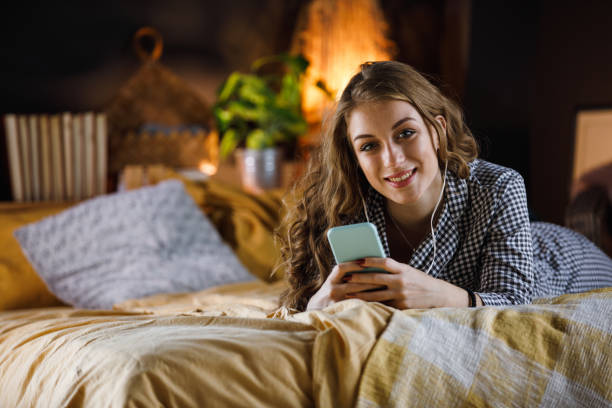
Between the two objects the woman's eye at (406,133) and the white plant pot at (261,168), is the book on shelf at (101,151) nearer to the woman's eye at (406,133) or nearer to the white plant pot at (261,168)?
the white plant pot at (261,168)

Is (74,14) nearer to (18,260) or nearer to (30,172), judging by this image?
(30,172)

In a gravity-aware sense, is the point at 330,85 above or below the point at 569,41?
below

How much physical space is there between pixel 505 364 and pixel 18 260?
1.65m

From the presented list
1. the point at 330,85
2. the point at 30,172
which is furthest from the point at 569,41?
the point at 30,172

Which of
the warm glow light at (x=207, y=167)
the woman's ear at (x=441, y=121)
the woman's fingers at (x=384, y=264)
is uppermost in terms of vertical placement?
the woman's ear at (x=441, y=121)

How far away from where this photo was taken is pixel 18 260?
6.53 feet

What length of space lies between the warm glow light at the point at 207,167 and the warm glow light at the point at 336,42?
0.62m

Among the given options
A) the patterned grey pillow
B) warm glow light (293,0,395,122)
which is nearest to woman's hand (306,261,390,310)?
the patterned grey pillow

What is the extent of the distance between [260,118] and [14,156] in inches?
43.1

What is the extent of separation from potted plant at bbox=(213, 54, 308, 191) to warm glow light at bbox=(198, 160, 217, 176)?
9 cm

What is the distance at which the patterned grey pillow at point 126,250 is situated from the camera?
1.94m

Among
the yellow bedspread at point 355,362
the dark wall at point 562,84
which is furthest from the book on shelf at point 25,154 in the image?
the dark wall at point 562,84

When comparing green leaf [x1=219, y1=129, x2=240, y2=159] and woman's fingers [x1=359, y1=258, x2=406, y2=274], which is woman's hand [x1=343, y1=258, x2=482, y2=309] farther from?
green leaf [x1=219, y1=129, x2=240, y2=159]

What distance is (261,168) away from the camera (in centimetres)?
286
